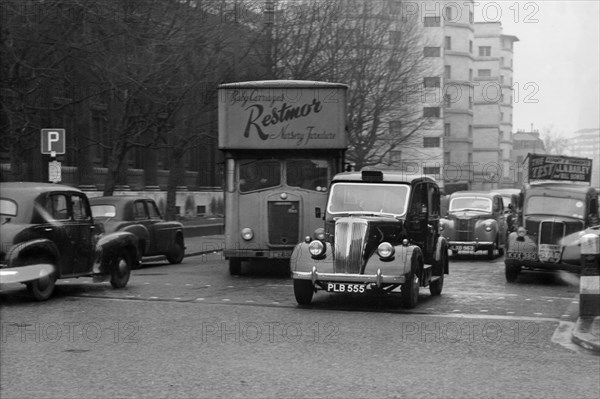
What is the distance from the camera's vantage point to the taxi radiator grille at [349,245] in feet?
43.4

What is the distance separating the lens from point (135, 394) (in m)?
7.38

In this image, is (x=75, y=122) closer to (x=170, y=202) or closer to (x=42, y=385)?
(x=170, y=202)

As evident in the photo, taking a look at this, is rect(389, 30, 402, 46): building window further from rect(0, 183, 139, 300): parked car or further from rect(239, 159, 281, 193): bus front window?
rect(0, 183, 139, 300): parked car

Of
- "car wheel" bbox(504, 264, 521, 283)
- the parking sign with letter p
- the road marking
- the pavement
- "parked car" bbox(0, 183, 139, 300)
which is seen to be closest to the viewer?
the pavement

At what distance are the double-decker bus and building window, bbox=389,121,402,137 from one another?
26.4 metres

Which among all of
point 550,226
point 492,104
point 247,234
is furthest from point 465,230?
point 492,104

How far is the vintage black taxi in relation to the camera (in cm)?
1316

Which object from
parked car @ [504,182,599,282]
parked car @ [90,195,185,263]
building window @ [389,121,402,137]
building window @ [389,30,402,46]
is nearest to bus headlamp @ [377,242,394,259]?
parked car @ [504,182,599,282]

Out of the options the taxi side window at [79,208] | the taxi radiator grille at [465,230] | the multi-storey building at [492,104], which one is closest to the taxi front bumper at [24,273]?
the taxi side window at [79,208]

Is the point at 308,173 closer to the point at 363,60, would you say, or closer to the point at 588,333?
the point at 588,333

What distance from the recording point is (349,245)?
13.3m

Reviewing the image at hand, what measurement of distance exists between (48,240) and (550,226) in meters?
10.9

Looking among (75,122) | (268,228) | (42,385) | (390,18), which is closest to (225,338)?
(42,385)

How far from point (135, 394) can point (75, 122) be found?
26.9m
